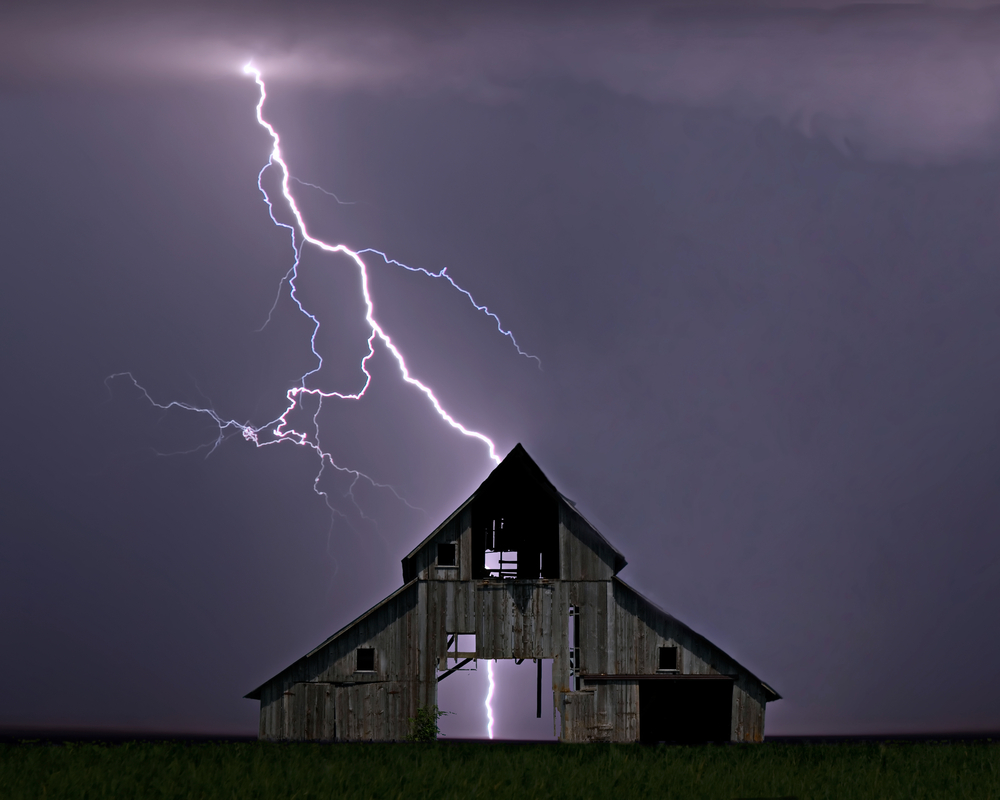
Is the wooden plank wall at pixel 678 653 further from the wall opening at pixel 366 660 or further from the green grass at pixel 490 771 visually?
the wall opening at pixel 366 660

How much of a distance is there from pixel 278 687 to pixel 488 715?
10.6 metres

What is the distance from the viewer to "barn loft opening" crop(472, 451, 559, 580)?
3098cm

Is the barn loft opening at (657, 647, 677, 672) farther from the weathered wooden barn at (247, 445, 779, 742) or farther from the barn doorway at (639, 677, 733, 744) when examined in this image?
the barn doorway at (639, 677, 733, 744)

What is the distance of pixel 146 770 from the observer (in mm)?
19125

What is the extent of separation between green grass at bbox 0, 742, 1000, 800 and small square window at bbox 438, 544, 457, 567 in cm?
588

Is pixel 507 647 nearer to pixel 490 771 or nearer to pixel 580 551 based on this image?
pixel 580 551

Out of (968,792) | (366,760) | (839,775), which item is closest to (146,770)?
(366,760)

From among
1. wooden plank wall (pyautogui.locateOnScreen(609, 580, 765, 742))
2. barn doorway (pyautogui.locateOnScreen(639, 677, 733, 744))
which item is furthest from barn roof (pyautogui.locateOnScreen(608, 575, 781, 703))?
barn doorway (pyautogui.locateOnScreen(639, 677, 733, 744))

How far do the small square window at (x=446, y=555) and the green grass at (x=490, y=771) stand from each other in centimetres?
588

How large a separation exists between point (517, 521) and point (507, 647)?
3861 mm

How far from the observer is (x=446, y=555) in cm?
3067

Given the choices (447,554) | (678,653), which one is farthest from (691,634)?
(447,554)

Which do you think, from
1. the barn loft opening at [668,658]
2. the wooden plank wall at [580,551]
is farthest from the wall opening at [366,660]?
the barn loft opening at [668,658]

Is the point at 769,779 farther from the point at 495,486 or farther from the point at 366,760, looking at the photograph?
the point at 495,486
